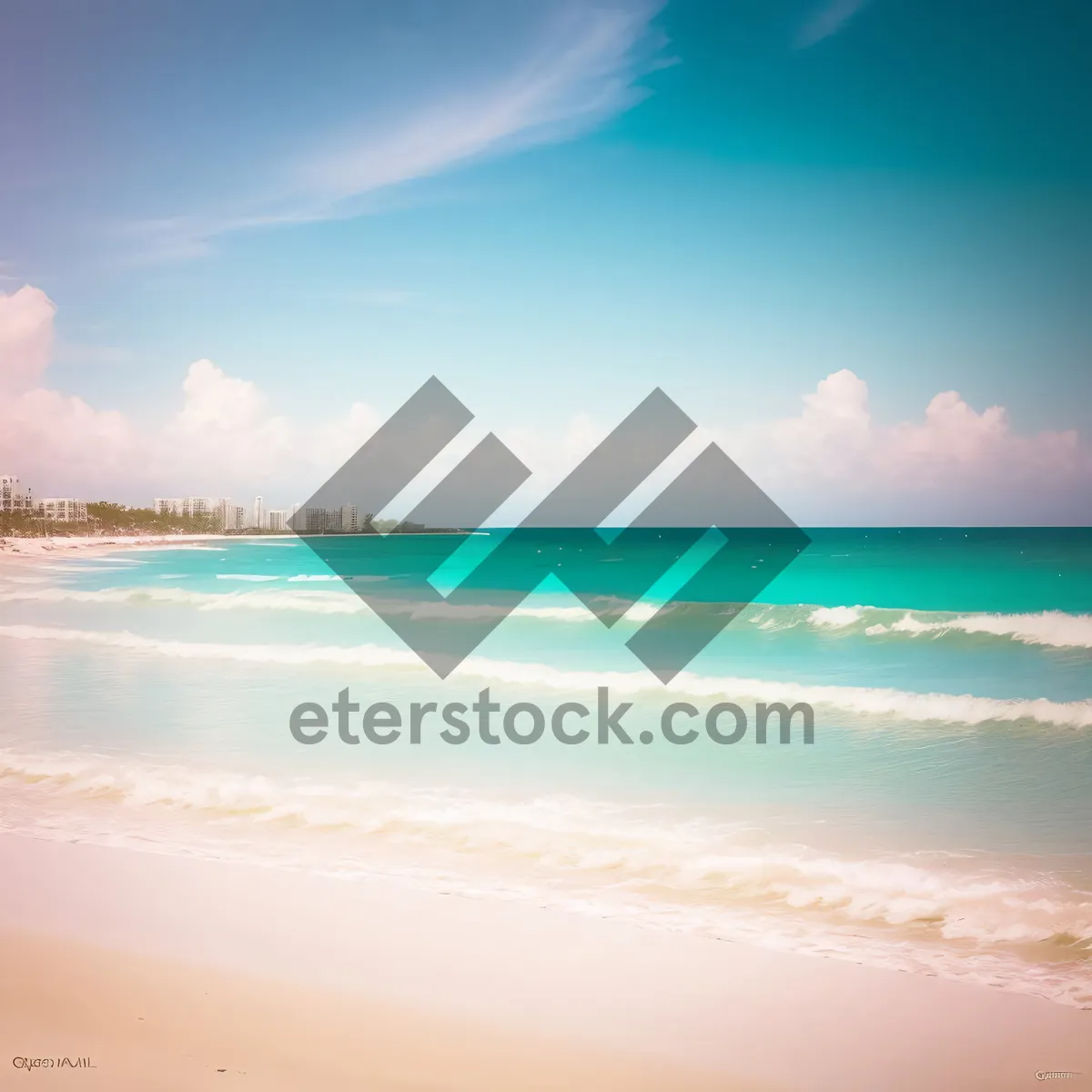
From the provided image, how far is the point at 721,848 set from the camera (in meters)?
3.81

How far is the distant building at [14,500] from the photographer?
23725mm

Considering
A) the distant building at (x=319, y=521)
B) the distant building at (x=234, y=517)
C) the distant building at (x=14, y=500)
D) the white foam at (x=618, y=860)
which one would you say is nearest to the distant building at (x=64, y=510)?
the distant building at (x=14, y=500)

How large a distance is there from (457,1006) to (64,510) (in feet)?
115

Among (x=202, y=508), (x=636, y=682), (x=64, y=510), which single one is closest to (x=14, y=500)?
(x=64, y=510)

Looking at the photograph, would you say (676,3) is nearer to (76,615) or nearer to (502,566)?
(76,615)

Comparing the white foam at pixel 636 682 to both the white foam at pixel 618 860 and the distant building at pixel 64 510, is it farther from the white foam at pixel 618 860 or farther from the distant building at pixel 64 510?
the distant building at pixel 64 510

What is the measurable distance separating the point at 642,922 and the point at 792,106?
778 centimetres

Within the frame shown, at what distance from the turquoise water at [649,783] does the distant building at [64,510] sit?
21.1 m

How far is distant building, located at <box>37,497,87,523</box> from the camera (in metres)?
28.3

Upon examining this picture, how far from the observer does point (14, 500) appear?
84.5 ft

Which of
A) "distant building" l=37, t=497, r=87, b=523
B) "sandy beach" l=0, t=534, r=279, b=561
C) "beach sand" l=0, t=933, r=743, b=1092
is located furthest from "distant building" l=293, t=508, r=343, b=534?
"beach sand" l=0, t=933, r=743, b=1092

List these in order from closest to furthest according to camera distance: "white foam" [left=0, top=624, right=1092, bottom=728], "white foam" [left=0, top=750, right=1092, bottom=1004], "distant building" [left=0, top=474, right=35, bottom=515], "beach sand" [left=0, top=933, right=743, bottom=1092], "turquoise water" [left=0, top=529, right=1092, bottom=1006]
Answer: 1. "beach sand" [left=0, top=933, right=743, bottom=1092]
2. "white foam" [left=0, top=750, right=1092, bottom=1004]
3. "turquoise water" [left=0, top=529, right=1092, bottom=1006]
4. "white foam" [left=0, top=624, right=1092, bottom=728]
5. "distant building" [left=0, top=474, right=35, bottom=515]

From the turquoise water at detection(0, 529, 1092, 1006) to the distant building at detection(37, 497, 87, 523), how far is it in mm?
21107

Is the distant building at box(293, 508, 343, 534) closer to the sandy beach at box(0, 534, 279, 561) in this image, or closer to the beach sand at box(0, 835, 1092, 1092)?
the sandy beach at box(0, 534, 279, 561)
